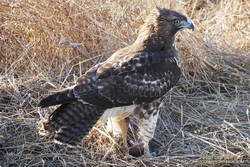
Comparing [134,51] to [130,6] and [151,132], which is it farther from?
[130,6]

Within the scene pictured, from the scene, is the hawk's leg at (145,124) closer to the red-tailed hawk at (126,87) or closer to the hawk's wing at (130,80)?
the red-tailed hawk at (126,87)

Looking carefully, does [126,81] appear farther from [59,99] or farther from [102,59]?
[102,59]

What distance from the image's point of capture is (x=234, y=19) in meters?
6.46

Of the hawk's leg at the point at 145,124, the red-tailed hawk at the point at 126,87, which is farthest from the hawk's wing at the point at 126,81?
the hawk's leg at the point at 145,124

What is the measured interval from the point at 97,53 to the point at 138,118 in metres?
1.42

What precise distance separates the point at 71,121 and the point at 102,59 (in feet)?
5.19

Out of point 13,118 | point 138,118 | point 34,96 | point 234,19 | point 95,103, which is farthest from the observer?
point 234,19

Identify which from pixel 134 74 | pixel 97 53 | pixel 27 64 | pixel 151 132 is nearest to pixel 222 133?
pixel 151 132

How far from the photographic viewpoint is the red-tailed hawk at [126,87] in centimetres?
397

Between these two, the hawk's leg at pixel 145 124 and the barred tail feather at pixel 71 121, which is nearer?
the barred tail feather at pixel 71 121

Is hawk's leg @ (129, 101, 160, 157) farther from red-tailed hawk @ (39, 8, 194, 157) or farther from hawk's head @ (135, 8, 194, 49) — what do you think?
hawk's head @ (135, 8, 194, 49)

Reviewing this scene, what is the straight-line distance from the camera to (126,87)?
4.11 metres

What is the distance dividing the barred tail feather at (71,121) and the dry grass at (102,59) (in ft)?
1.46

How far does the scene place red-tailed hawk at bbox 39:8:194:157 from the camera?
397 cm
